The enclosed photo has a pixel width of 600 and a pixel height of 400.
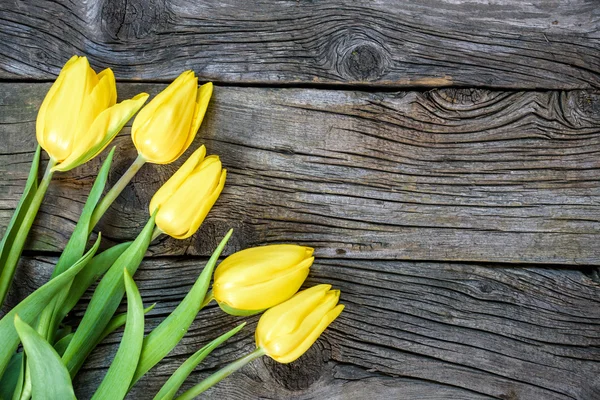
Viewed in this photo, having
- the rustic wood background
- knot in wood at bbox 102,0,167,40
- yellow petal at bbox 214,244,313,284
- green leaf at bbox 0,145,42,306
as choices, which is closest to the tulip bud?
yellow petal at bbox 214,244,313,284

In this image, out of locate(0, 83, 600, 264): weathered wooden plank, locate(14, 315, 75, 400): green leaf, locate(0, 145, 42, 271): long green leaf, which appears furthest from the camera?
locate(0, 83, 600, 264): weathered wooden plank

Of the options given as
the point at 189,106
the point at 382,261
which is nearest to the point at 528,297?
the point at 382,261

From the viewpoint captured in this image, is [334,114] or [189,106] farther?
[334,114]

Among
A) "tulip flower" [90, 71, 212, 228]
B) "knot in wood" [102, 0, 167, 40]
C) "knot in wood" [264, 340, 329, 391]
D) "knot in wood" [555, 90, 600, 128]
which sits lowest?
"knot in wood" [264, 340, 329, 391]

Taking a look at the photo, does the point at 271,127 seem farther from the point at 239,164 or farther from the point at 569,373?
the point at 569,373

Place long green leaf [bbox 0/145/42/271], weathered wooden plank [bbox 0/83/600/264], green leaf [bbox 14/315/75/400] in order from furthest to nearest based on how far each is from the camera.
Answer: weathered wooden plank [bbox 0/83/600/264] → long green leaf [bbox 0/145/42/271] → green leaf [bbox 14/315/75/400]

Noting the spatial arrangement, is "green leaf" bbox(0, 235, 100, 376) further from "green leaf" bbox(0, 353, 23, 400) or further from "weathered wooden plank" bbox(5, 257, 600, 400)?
"weathered wooden plank" bbox(5, 257, 600, 400)

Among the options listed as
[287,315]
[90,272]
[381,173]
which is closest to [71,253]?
[90,272]
